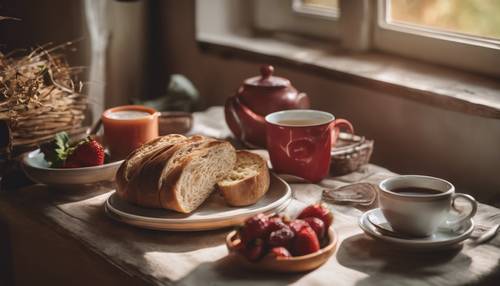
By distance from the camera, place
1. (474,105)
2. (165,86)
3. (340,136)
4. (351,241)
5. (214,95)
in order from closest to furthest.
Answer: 1. (351,241)
2. (474,105)
3. (340,136)
4. (214,95)
5. (165,86)

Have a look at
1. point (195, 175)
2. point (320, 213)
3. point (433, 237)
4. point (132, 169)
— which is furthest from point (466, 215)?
point (132, 169)


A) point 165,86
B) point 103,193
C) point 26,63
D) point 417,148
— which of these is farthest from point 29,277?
point 165,86

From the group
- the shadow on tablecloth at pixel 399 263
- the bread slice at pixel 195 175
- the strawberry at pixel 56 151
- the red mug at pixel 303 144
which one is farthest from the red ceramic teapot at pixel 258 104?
the shadow on tablecloth at pixel 399 263

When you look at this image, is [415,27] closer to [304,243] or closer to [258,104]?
[258,104]

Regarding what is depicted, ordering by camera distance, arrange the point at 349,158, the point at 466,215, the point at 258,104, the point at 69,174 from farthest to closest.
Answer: the point at 258,104 → the point at 349,158 → the point at 69,174 → the point at 466,215

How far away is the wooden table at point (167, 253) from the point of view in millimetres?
1053

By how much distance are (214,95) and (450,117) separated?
0.85m

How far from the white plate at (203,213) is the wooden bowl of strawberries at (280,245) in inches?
3.9

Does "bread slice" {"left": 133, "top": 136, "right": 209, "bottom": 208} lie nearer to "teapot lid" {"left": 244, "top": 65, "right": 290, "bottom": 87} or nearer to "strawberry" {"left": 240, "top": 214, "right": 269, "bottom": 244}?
"strawberry" {"left": 240, "top": 214, "right": 269, "bottom": 244}

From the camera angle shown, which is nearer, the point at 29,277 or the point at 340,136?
the point at 29,277

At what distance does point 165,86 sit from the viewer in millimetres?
2426

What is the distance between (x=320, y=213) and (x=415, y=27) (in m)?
0.89

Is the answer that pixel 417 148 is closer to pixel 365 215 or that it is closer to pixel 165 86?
pixel 365 215

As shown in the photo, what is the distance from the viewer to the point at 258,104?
1.61 metres
